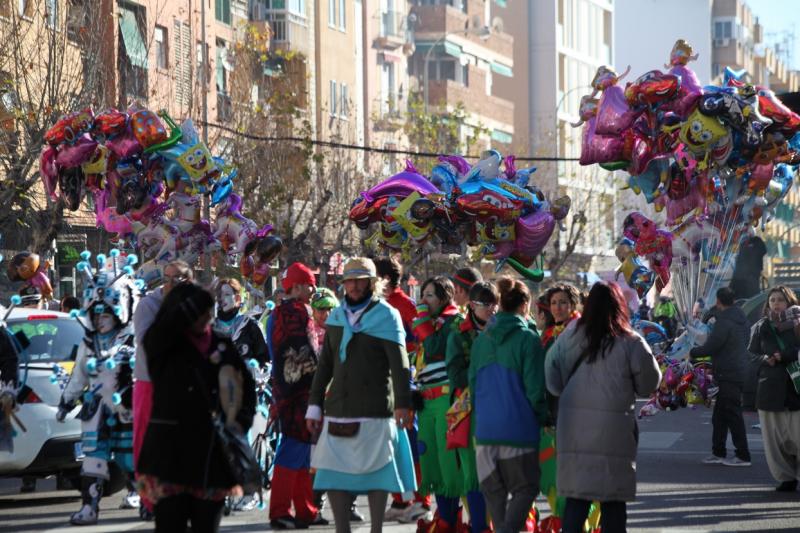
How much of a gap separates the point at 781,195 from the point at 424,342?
9.96 meters

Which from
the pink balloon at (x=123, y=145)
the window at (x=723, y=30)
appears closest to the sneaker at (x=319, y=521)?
the pink balloon at (x=123, y=145)

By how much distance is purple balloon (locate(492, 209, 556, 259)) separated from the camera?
18.6 m

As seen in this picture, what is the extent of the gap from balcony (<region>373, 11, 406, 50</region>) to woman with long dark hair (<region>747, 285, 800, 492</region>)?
4448cm

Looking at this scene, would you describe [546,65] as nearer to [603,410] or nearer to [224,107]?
[224,107]

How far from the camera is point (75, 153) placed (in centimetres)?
1719

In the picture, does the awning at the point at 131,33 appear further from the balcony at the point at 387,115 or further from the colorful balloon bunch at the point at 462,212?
the colorful balloon bunch at the point at 462,212

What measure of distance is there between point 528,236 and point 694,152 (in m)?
2.25

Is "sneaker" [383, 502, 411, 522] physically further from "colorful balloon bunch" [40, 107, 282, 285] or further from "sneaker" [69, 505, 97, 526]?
"colorful balloon bunch" [40, 107, 282, 285]

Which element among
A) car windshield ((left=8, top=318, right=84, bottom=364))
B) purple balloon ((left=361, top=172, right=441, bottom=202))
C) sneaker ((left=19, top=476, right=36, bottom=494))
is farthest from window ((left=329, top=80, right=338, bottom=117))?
car windshield ((left=8, top=318, right=84, bottom=364))

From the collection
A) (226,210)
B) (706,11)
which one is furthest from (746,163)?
(706,11)

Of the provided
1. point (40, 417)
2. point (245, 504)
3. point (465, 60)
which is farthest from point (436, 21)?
point (245, 504)

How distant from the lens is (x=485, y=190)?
18.3 meters

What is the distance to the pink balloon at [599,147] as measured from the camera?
1975 cm

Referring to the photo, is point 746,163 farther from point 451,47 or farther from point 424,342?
point 451,47
